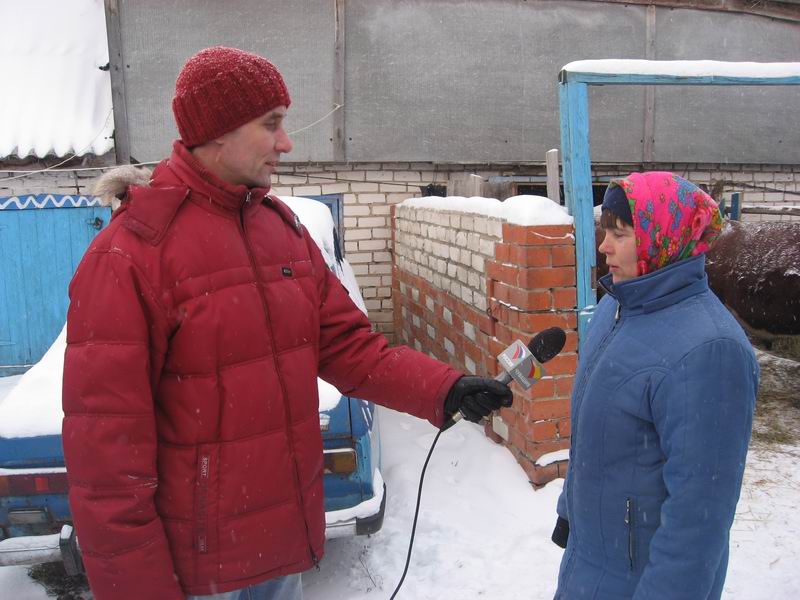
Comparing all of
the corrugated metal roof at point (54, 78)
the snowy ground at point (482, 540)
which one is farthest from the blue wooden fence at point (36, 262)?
the snowy ground at point (482, 540)

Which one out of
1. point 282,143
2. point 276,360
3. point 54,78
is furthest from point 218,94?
point 54,78

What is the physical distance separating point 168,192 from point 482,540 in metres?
2.46

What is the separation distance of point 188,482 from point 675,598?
1.09 metres

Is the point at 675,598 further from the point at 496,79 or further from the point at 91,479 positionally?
the point at 496,79

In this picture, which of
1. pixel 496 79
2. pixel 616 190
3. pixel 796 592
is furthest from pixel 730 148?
pixel 616 190

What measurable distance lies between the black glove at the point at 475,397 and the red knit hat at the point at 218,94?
939mm

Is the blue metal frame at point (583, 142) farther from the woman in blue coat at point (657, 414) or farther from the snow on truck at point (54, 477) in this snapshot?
the woman in blue coat at point (657, 414)

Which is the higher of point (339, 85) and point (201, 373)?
point (339, 85)

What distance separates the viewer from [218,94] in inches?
58.7

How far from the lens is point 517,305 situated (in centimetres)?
355

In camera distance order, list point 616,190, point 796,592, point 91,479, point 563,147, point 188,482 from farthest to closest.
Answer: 1. point 563,147
2. point 796,592
3. point 616,190
4. point 188,482
5. point 91,479

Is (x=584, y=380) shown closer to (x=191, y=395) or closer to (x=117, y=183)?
(x=191, y=395)

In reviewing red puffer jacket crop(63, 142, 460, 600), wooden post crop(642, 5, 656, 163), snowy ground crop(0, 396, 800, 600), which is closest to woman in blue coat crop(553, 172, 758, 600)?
red puffer jacket crop(63, 142, 460, 600)

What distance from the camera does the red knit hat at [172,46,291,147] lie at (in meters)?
1.50
